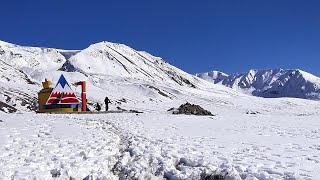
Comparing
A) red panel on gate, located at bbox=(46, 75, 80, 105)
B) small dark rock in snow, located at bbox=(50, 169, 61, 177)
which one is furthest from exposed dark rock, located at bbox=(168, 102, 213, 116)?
small dark rock in snow, located at bbox=(50, 169, 61, 177)

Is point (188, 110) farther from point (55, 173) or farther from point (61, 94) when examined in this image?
point (55, 173)

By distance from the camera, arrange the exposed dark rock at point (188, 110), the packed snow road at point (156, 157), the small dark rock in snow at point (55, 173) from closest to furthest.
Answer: the packed snow road at point (156, 157)
the small dark rock in snow at point (55, 173)
the exposed dark rock at point (188, 110)

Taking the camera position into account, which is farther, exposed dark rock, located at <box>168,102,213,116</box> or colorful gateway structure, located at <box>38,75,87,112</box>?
colorful gateway structure, located at <box>38,75,87,112</box>

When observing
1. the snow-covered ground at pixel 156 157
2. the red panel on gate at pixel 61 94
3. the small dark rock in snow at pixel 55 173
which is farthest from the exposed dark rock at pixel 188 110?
the small dark rock in snow at pixel 55 173

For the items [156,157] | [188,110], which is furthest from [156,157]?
[188,110]

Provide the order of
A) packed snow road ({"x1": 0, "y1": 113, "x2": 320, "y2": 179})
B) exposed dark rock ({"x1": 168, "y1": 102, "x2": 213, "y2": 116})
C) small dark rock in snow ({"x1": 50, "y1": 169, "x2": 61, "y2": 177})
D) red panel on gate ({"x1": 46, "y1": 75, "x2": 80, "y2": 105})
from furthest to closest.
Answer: red panel on gate ({"x1": 46, "y1": 75, "x2": 80, "y2": 105}), exposed dark rock ({"x1": 168, "y1": 102, "x2": 213, "y2": 116}), small dark rock in snow ({"x1": 50, "y1": 169, "x2": 61, "y2": 177}), packed snow road ({"x1": 0, "y1": 113, "x2": 320, "y2": 179})

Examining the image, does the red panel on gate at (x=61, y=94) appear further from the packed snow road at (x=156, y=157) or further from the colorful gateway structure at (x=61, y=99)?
the packed snow road at (x=156, y=157)

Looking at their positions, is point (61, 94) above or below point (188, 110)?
above

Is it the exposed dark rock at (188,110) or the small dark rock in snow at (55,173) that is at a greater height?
the exposed dark rock at (188,110)

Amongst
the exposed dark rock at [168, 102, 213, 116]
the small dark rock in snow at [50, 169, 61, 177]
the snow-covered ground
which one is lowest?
the small dark rock in snow at [50, 169, 61, 177]

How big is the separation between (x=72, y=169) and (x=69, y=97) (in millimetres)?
35097

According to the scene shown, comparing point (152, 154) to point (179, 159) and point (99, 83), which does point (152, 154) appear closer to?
point (179, 159)

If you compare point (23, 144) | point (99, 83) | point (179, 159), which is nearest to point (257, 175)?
point (179, 159)

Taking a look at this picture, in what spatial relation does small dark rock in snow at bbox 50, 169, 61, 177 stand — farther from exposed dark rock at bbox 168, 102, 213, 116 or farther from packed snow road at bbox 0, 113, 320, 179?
exposed dark rock at bbox 168, 102, 213, 116
